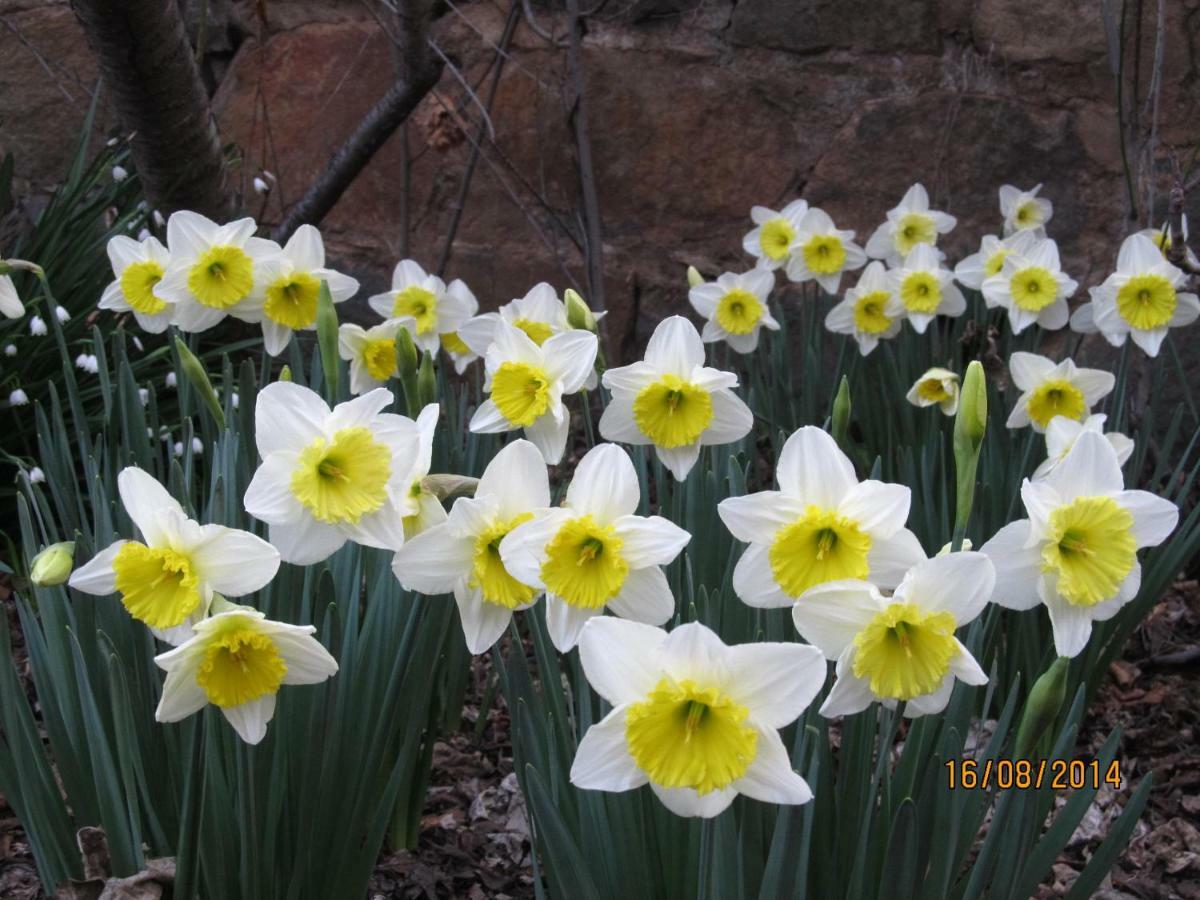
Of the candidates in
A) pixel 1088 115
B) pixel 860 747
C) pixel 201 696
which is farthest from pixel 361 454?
pixel 1088 115

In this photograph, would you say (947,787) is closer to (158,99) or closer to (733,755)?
(733,755)

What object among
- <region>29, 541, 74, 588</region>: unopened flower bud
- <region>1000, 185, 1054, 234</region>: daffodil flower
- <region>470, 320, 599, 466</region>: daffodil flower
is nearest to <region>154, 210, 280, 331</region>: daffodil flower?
<region>470, 320, 599, 466</region>: daffodil flower

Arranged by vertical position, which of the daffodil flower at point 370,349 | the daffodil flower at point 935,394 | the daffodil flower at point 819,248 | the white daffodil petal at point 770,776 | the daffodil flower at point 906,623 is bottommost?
the white daffodil petal at point 770,776

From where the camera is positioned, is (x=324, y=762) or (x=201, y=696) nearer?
(x=201, y=696)

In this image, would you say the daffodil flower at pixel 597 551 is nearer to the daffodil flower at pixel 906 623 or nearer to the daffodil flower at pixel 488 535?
the daffodil flower at pixel 488 535

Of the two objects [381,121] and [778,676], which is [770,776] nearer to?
[778,676]

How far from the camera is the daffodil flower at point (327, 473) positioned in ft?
3.95

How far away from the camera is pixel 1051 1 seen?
10.9 feet

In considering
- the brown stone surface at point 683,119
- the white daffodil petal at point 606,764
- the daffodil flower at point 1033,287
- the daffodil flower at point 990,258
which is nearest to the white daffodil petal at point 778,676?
the white daffodil petal at point 606,764

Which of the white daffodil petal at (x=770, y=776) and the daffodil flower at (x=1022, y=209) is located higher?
the daffodil flower at (x=1022, y=209)

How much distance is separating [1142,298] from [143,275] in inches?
77.3

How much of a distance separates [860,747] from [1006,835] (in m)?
0.18

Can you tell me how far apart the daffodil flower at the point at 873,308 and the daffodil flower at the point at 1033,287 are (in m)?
0.23

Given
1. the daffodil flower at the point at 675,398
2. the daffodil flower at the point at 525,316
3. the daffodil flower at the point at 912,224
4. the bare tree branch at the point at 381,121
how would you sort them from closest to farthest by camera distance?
the daffodil flower at the point at 675,398 → the daffodil flower at the point at 525,316 → the bare tree branch at the point at 381,121 → the daffodil flower at the point at 912,224
